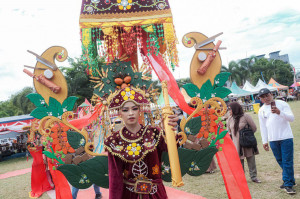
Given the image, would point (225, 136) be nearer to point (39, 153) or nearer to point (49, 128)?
point (49, 128)

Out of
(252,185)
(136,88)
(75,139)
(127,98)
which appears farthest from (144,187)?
(252,185)

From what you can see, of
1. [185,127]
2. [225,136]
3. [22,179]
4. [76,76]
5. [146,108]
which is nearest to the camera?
[146,108]

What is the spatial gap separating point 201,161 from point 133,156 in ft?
4.14

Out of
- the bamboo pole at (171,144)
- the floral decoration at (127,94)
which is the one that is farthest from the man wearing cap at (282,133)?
the floral decoration at (127,94)

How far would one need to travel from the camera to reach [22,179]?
7043mm

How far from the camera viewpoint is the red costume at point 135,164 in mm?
2158

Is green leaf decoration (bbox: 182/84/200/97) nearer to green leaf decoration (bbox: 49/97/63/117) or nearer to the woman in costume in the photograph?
the woman in costume

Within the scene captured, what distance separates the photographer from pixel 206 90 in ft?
10.1

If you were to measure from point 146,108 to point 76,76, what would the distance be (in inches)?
562

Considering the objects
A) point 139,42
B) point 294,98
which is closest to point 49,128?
point 139,42

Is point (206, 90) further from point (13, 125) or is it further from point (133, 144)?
point (13, 125)

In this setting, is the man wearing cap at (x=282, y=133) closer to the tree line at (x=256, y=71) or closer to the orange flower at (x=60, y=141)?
the orange flower at (x=60, y=141)

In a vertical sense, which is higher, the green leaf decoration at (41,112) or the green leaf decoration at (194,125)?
the green leaf decoration at (41,112)

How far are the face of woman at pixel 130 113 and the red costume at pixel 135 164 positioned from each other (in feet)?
0.40
